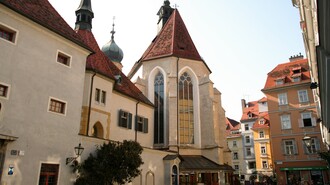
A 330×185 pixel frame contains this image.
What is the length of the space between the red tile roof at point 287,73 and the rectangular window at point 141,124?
15.8m

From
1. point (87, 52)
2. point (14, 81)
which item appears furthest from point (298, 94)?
point (14, 81)

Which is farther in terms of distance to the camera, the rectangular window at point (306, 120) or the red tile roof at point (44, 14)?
the rectangular window at point (306, 120)

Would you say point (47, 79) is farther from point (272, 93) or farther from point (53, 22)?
point (272, 93)

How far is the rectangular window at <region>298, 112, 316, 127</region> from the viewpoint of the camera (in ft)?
93.7

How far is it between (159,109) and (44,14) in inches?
667

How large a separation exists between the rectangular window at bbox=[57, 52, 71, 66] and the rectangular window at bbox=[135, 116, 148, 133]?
9.80 metres

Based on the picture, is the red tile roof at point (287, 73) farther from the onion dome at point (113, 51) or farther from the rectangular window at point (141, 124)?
the onion dome at point (113, 51)

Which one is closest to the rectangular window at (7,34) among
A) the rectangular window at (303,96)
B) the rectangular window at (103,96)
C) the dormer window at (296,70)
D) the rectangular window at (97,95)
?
the rectangular window at (97,95)

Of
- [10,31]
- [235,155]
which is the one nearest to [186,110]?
[10,31]

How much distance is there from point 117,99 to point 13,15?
412 inches

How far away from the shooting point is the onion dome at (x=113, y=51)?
40.3 meters

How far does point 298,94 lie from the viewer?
98.5ft

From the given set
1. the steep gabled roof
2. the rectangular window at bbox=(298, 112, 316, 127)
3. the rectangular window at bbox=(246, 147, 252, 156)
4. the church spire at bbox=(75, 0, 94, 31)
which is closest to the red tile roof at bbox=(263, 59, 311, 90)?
the rectangular window at bbox=(298, 112, 316, 127)

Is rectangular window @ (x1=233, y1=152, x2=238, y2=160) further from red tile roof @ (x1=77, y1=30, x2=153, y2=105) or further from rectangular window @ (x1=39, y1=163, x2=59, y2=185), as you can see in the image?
rectangular window @ (x1=39, y1=163, x2=59, y2=185)
